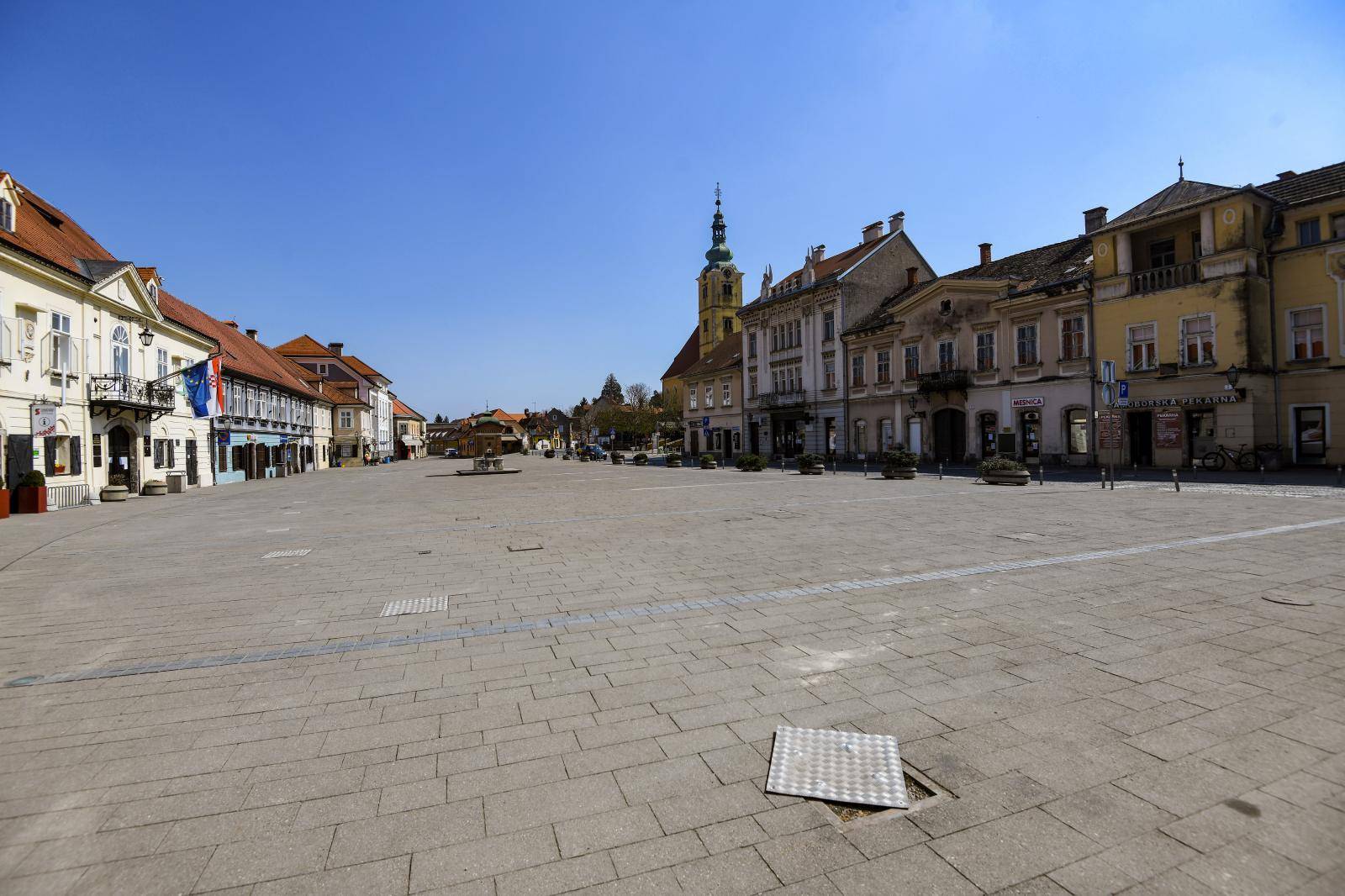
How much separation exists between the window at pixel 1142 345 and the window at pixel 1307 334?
422 cm

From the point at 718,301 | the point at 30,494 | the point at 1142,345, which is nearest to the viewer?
the point at 30,494

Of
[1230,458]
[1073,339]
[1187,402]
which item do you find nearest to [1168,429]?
[1187,402]

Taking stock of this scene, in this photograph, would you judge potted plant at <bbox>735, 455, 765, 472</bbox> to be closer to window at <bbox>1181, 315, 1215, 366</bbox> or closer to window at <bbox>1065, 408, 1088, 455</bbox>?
window at <bbox>1065, 408, 1088, 455</bbox>

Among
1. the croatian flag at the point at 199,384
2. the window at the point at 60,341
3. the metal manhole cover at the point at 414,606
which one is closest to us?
the metal manhole cover at the point at 414,606

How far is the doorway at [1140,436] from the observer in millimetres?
27516

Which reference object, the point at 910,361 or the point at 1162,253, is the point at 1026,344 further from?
the point at 910,361

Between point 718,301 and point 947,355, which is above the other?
point 718,301

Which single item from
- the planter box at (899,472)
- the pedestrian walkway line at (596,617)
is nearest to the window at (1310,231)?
the planter box at (899,472)

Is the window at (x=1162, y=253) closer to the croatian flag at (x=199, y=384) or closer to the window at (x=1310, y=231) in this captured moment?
the window at (x=1310, y=231)

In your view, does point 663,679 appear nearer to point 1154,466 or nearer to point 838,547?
point 838,547

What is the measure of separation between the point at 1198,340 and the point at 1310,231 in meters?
5.13

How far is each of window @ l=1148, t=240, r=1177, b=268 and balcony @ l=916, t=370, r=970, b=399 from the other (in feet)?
30.9

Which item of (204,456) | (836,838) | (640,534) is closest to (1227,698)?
(836,838)

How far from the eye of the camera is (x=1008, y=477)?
2120cm
